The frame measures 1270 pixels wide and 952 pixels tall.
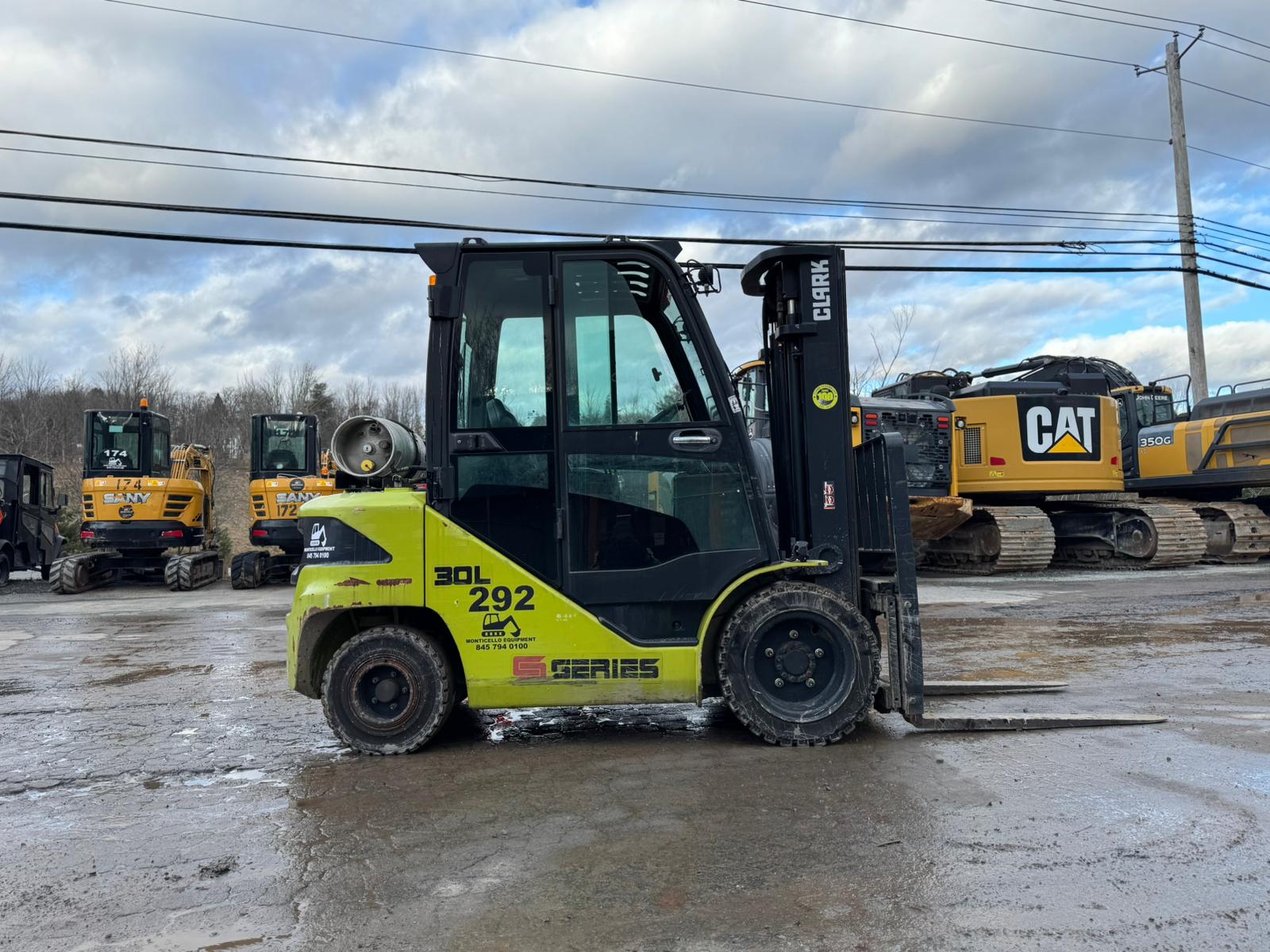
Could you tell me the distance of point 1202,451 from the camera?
17.2 m

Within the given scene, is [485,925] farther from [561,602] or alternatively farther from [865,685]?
[865,685]

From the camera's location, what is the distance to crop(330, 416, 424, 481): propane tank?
5.20 m

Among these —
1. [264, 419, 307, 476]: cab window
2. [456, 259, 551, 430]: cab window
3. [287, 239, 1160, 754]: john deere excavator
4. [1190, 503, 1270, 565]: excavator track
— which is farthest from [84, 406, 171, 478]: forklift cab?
[1190, 503, 1270, 565]: excavator track

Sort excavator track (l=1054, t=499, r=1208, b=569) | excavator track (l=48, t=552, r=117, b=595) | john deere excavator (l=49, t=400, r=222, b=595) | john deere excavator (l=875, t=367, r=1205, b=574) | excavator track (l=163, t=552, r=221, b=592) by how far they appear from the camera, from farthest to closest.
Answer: john deere excavator (l=49, t=400, r=222, b=595) < excavator track (l=163, t=552, r=221, b=592) < excavator track (l=48, t=552, r=117, b=595) < excavator track (l=1054, t=499, r=1208, b=569) < john deere excavator (l=875, t=367, r=1205, b=574)

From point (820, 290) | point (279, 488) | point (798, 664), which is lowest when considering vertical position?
point (798, 664)

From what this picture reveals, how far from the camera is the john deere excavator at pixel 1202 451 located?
54.7ft

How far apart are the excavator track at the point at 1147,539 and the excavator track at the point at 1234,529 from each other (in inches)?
26.3

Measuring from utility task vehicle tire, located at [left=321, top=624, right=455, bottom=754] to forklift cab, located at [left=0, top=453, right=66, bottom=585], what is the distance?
1788 centimetres

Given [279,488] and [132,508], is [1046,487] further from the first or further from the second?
[132,508]

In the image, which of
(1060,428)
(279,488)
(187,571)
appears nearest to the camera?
(1060,428)

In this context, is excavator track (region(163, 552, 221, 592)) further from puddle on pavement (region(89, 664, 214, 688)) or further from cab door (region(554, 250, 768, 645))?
cab door (region(554, 250, 768, 645))

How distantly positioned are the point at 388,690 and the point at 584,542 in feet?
4.44

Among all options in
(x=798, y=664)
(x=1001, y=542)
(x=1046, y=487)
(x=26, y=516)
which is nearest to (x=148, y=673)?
(x=798, y=664)

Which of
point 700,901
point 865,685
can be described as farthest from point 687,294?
point 700,901
